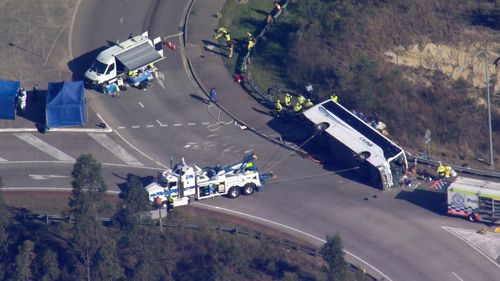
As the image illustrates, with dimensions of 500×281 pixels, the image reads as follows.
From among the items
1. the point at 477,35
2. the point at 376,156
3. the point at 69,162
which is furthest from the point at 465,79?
the point at 69,162

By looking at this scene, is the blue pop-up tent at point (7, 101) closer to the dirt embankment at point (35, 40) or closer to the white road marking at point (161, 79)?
the dirt embankment at point (35, 40)

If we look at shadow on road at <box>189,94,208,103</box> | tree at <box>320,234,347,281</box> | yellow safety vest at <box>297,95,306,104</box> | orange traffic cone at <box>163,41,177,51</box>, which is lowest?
tree at <box>320,234,347,281</box>

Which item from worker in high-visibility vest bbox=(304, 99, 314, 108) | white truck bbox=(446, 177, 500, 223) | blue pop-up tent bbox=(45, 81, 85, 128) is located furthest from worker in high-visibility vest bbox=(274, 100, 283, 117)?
white truck bbox=(446, 177, 500, 223)

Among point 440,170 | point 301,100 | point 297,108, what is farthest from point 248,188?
point 440,170

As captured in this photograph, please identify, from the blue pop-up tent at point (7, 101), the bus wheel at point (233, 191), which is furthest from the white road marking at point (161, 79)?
the bus wheel at point (233, 191)

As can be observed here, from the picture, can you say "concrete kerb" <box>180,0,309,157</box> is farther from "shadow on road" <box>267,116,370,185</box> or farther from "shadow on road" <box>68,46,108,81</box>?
"shadow on road" <box>68,46,108,81</box>

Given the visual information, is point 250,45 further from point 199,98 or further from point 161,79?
point 161,79
